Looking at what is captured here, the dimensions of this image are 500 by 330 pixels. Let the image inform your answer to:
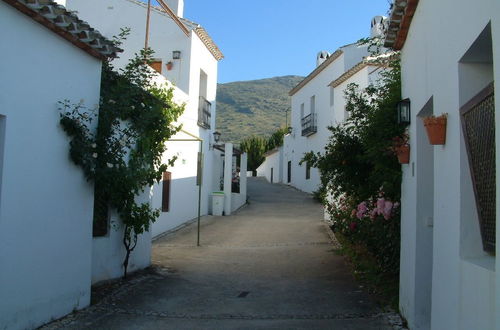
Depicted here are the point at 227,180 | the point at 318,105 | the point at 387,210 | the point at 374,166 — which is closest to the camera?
the point at 387,210

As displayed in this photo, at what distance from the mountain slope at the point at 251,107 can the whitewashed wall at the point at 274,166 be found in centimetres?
2314

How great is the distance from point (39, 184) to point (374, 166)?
4.70 metres

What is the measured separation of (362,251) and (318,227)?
5.68 metres

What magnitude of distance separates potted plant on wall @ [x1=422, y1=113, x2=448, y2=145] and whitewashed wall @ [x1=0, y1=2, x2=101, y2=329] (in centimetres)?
407

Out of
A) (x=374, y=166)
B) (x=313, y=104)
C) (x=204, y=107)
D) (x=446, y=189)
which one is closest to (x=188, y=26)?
(x=204, y=107)

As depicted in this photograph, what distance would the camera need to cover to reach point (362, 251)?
1052 cm

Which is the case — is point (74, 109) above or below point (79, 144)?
above

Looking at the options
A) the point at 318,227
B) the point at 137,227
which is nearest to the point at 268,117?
the point at 318,227

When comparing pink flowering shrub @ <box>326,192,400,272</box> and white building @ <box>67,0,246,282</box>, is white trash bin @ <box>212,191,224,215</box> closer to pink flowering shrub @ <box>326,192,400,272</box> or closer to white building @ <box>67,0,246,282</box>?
white building @ <box>67,0,246,282</box>

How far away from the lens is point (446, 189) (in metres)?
4.38

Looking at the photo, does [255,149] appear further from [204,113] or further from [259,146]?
[204,113]

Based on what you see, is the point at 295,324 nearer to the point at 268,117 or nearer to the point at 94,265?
the point at 94,265

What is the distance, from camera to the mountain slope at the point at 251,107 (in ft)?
274

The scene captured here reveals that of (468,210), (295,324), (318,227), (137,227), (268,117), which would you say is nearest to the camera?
(468,210)
